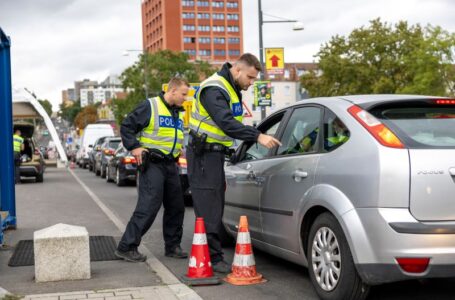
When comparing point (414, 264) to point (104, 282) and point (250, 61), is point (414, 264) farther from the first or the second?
point (104, 282)

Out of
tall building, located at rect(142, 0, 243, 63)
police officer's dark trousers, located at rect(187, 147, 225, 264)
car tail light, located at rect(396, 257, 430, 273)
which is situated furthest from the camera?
tall building, located at rect(142, 0, 243, 63)

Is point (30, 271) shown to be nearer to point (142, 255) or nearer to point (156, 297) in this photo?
point (142, 255)

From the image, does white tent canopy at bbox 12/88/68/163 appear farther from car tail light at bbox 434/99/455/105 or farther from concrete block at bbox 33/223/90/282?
car tail light at bbox 434/99/455/105

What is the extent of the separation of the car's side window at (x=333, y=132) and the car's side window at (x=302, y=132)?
0.41 feet

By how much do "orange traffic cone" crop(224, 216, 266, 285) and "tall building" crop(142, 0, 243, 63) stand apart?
131m

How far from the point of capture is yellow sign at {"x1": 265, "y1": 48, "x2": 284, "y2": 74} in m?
22.3

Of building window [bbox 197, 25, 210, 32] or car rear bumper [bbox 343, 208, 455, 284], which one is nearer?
car rear bumper [bbox 343, 208, 455, 284]

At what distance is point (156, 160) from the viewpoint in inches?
267

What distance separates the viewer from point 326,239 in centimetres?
489

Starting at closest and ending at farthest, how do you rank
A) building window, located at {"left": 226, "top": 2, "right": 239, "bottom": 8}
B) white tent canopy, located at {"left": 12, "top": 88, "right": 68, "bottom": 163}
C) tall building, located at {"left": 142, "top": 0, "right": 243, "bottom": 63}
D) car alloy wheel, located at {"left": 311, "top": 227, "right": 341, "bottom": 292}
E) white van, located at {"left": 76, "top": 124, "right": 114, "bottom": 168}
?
car alloy wheel, located at {"left": 311, "top": 227, "right": 341, "bottom": 292} < white tent canopy, located at {"left": 12, "top": 88, "right": 68, "bottom": 163} < white van, located at {"left": 76, "top": 124, "right": 114, "bottom": 168} < tall building, located at {"left": 142, "top": 0, "right": 243, "bottom": 63} < building window, located at {"left": 226, "top": 2, "right": 239, "bottom": 8}

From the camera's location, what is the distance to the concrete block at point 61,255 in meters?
5.91

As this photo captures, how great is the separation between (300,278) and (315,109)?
158cm

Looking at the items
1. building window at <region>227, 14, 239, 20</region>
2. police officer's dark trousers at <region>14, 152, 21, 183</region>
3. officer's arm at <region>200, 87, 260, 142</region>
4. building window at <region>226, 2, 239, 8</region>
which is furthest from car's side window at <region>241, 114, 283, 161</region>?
building window at <region>226, 2, 239, 8</region>

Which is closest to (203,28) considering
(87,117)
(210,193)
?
(87,117)
